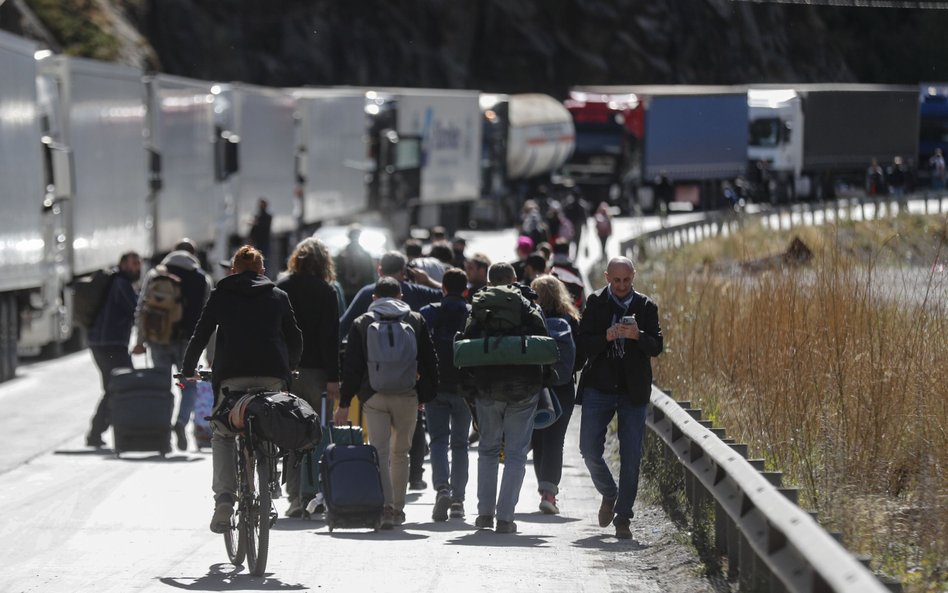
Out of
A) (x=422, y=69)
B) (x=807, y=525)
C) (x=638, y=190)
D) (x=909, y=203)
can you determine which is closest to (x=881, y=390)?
(x=807, y=525)

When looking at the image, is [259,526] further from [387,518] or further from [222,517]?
[387,518]

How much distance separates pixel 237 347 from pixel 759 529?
3494mm

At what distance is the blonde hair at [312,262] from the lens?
11.7 m

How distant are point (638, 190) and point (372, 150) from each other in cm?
1989

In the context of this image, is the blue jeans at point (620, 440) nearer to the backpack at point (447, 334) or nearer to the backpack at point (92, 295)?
the backpack at point (447, 334)

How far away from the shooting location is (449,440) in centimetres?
1241

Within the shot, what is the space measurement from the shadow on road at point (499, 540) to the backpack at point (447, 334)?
1.20 meters

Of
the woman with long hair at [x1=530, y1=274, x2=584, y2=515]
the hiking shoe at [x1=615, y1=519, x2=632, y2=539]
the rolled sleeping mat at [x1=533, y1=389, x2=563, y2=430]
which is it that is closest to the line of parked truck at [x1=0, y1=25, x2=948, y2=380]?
the woman with long hair at [x1=530, y1=274, x2=584, y2=515]

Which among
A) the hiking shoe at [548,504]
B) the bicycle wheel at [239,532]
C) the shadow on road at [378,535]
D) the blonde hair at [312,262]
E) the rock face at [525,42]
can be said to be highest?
the rock face at [525,42]

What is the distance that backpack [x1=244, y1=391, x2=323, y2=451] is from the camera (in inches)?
370

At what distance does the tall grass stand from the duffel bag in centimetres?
137

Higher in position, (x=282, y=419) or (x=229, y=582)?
(x=282, y=419)

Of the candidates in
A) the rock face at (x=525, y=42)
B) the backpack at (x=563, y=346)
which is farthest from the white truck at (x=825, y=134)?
the backpack at (x=563, y=346)

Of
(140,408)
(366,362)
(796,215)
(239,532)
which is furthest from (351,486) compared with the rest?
(796,215)
